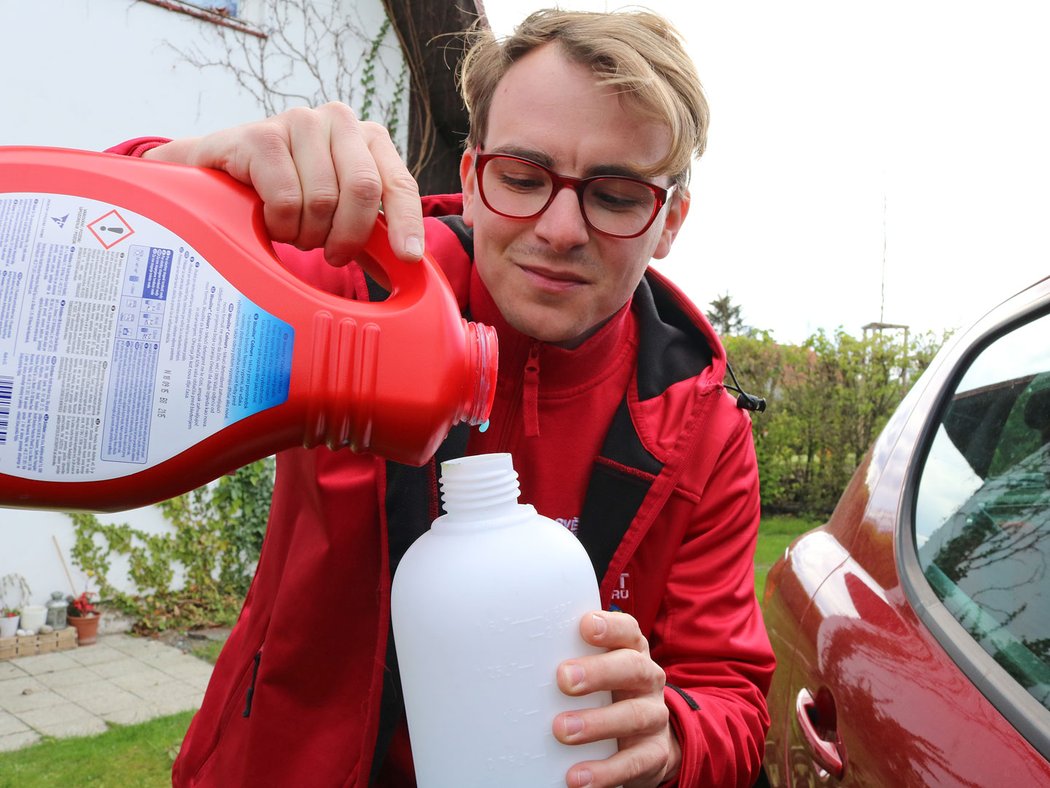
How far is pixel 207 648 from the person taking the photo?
5492mm

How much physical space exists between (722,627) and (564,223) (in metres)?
0.75

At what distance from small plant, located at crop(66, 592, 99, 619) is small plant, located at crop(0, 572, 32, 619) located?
0.81 ft

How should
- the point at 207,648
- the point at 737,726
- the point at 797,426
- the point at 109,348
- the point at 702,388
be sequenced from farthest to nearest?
the point at 797,426 < the point at 207,648 < the point at 702,388 < the point at 737,726 < the point at 109,348

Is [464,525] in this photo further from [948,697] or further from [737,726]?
[948,697]

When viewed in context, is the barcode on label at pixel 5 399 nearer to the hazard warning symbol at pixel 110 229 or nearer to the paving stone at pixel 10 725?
the hazard warning symbol at pixel 110 229

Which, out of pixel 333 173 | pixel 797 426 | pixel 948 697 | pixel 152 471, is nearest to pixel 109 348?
pixel 152 471

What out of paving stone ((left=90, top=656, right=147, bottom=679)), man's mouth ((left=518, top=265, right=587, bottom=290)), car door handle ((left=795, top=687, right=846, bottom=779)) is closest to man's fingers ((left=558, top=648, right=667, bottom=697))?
car door handle ((left=795, top=687, right=846, bottom=779))

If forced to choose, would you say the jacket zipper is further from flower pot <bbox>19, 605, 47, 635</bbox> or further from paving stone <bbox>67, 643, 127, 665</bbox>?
flower pot <bbox>19, 605, 47, 635</bbox>

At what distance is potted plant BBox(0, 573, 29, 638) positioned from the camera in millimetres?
5203

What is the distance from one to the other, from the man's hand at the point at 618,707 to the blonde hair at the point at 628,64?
31.6 inches

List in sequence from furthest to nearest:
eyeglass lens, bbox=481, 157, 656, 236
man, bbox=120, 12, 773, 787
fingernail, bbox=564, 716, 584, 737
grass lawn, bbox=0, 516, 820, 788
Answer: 1. grass lawn, bbox=0, 516, 820, 788
2. eyeglass lens, bbox=481, 157, 656, 236
3. man, bbox=120, 12, 773, 787
4. fingernail, bbox=564, 716, 584, 737

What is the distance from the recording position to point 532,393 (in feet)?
5.47

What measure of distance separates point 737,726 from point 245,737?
2.61 ft

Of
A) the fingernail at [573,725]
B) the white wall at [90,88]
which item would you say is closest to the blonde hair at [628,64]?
the fingernail at [573,725]
